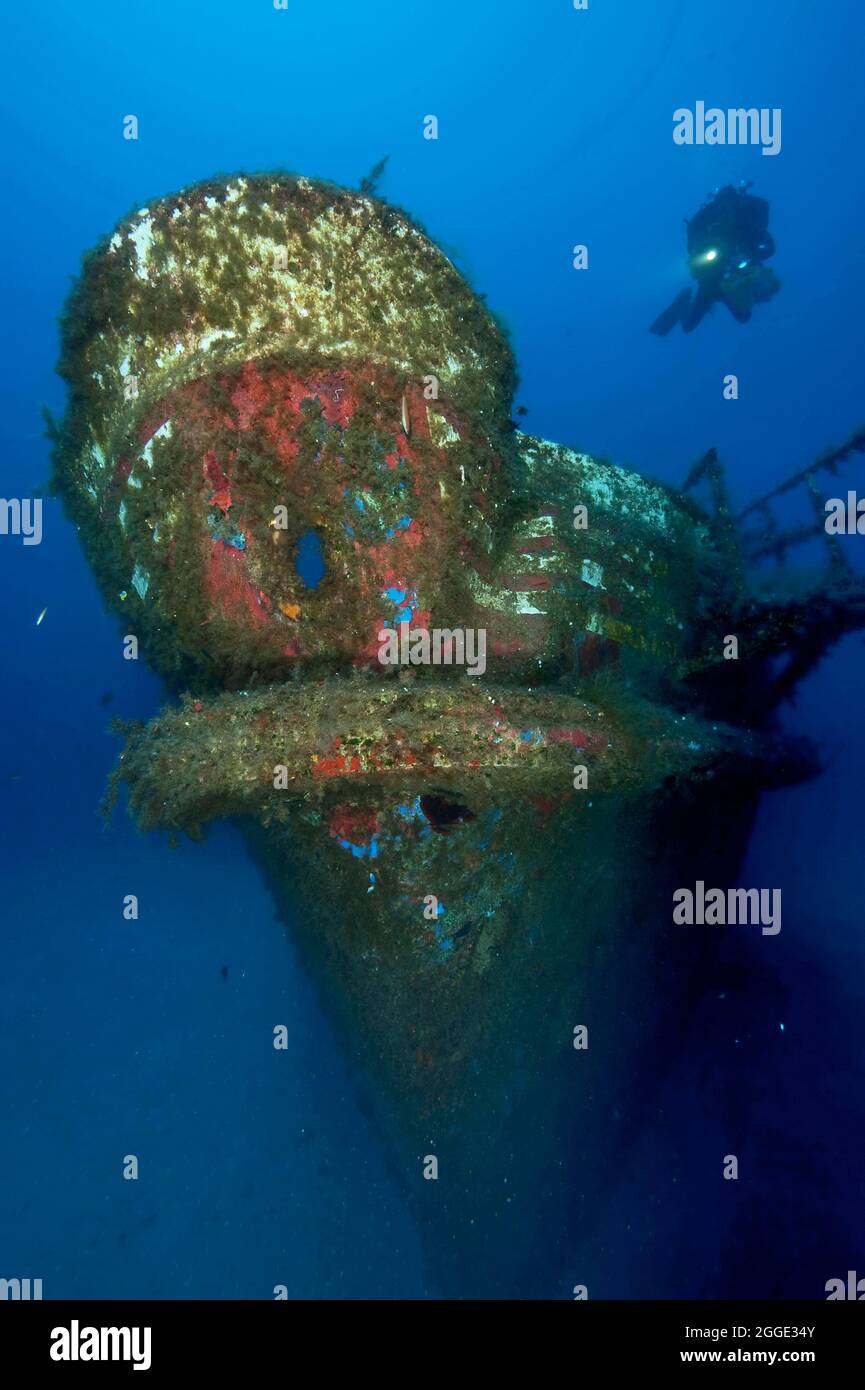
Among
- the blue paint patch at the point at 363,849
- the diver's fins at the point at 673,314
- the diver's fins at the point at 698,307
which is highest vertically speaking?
the diver's fins at the point at 673,314

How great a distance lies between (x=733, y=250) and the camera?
14461mm

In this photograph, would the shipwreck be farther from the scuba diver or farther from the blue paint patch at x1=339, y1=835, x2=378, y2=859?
the scuba diver

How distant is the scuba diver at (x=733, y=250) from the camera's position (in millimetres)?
14055

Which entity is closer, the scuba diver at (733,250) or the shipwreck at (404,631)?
the shipwreck at (404,631)

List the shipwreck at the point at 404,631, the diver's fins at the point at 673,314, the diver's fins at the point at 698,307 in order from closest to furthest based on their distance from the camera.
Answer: the shipwreck at the point at 404,631, the diver's fins at the point at 698,307, the diver's fins at the point at 673,314

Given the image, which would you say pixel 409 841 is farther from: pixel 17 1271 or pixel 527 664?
Result: pixel 17 1271

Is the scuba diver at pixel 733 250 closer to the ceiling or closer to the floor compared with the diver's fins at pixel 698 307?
closer to the ceiling

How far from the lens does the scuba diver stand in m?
14.1

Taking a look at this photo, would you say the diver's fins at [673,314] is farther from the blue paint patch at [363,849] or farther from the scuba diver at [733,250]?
the blue paint patch at [363,849]

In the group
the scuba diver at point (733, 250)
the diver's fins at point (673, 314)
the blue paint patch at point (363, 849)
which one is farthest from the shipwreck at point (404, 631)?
the diver's fins at point (673, 314)

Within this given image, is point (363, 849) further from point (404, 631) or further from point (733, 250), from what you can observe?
point (733, 250)

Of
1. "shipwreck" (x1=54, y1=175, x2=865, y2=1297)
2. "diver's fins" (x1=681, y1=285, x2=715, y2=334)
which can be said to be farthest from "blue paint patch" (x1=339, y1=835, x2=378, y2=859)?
"diver's fins" (x1=681, y1=285, x2=715, y2=334)

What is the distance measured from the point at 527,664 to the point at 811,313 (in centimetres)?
7331
